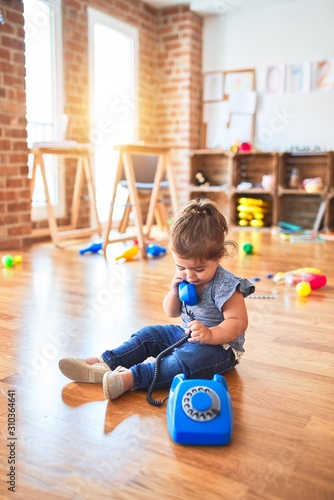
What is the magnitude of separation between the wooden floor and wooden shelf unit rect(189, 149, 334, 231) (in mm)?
2793

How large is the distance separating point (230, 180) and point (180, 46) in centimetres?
156

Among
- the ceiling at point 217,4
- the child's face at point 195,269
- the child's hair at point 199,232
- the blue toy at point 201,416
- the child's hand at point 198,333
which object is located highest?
the ceiling at point 217,4

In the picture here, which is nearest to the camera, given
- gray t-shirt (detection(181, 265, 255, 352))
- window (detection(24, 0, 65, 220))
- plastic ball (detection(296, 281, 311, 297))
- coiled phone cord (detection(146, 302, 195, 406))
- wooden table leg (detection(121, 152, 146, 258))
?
coiled phone cord (detection(146, 302, 195, 406))

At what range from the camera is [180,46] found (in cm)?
548

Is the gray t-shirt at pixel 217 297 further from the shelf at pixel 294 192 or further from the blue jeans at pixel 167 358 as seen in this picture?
the shelf at pixel 294 192

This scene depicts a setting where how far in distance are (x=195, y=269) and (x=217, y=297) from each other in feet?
0.35

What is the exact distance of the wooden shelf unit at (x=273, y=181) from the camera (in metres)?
4.98

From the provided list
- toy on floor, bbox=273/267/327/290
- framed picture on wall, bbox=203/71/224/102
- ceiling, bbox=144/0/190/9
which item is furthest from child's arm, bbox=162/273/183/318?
ceiling, bbox=144/0/190/9

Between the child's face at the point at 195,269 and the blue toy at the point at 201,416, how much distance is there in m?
0.32

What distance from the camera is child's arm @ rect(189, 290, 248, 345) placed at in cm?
129

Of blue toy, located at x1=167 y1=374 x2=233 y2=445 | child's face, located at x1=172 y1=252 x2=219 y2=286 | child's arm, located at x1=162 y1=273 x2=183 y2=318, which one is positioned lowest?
A: blue toy, located at x1=167 y1=374 x2=233 y2=445

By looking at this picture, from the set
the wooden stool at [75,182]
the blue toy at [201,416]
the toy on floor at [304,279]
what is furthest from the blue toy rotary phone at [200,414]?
the wooden stool at [75,182]

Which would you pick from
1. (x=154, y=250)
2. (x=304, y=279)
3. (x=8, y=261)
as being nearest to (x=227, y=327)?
(x=304, y=279)

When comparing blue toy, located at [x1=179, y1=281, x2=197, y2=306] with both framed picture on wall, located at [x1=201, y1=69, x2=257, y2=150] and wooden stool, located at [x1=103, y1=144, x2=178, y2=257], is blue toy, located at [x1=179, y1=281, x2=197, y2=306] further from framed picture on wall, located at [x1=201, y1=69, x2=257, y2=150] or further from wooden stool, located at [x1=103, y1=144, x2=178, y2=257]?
framed picture on wall, located at [x1=201, y1=69, x2=257, y2=150]
